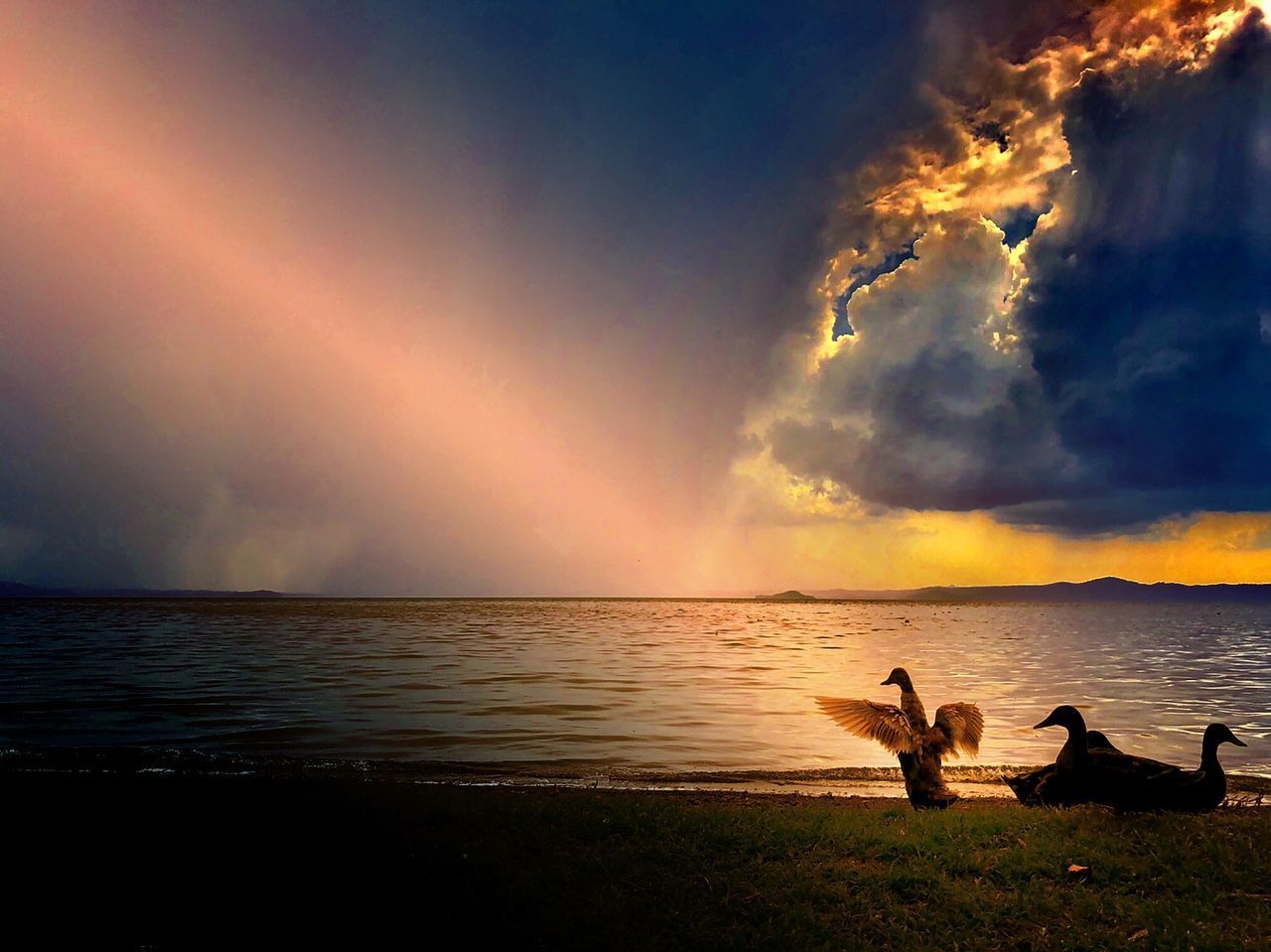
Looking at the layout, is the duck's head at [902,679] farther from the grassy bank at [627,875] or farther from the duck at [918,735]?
the grassy bank at [627,875]

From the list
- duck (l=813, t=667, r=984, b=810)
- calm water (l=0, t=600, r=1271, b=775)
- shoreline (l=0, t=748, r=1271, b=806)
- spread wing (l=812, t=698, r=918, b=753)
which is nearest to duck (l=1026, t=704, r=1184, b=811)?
duck (l=813, t=667, r=984, b=810)

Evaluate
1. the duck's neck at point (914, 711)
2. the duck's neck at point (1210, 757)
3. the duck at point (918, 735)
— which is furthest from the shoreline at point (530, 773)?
the duck's neck at point (1210, 757)

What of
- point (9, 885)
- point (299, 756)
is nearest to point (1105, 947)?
point (9, 885)

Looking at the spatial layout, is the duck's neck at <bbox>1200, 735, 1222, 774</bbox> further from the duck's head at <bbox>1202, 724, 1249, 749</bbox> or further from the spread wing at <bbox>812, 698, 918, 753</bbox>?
the spread wing at <bbox>812, 698, 918, 753</bbox>

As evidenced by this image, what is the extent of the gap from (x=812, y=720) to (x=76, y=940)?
21005 millimetres

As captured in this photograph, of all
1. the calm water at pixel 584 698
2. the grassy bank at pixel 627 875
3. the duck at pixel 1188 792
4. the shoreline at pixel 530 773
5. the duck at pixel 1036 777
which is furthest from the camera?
the calm water at pixel 584 698

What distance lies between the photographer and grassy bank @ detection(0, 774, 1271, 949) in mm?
8094

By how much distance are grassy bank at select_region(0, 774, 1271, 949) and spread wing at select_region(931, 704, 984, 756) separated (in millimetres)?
970

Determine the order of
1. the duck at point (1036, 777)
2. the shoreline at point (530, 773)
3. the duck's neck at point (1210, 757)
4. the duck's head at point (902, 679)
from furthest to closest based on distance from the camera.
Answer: the shoreline at point (530, 773) < the duck's head at point (902, 679) < the duck at point (1036, 777) < the duck's neck at point (1210, 757)

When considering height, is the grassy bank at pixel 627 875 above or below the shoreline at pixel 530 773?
above

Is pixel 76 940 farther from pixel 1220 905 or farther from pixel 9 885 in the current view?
pixel 1220 905

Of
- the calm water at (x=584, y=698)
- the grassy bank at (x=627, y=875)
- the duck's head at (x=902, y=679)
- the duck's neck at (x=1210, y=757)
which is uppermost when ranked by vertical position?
the duck's head at (x=902, y=679)

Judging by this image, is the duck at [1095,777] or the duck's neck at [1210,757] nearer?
the duck at [1095,777]

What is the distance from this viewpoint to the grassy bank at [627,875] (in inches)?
319
